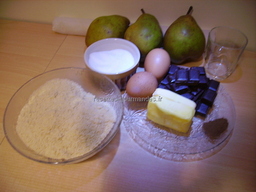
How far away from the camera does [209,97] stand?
0.60 m

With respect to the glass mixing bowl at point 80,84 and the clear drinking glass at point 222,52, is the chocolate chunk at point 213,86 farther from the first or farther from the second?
the glass mixing bowl at point 80,84

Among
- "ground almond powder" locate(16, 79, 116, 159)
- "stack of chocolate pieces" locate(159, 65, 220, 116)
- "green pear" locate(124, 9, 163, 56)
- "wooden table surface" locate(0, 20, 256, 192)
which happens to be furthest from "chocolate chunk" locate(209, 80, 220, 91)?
"ground almond powder" locate(16, 79, 116, 159)

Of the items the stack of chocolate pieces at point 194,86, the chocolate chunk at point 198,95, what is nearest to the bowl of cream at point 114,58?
the stack of chocolate pieces at point 194,86

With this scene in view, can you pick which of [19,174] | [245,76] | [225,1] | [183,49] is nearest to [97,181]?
[19,174]

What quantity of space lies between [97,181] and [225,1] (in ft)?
2.66

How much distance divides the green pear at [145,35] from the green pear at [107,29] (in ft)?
0.17

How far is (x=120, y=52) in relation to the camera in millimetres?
726

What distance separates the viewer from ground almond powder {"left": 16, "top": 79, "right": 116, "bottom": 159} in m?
0.51

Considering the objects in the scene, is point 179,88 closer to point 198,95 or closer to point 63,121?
point 198,95

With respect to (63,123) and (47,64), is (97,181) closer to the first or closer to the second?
(63,123)

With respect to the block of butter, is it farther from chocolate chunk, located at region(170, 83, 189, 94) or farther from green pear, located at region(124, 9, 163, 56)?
green pear, located at region(124, 9, 163, 56)

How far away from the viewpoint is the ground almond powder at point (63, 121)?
0.51 metres

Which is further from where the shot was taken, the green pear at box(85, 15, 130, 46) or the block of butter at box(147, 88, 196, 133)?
the green pear at box(85, 15, 130, 46)

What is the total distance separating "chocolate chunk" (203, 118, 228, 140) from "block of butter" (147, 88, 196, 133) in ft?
0.21
